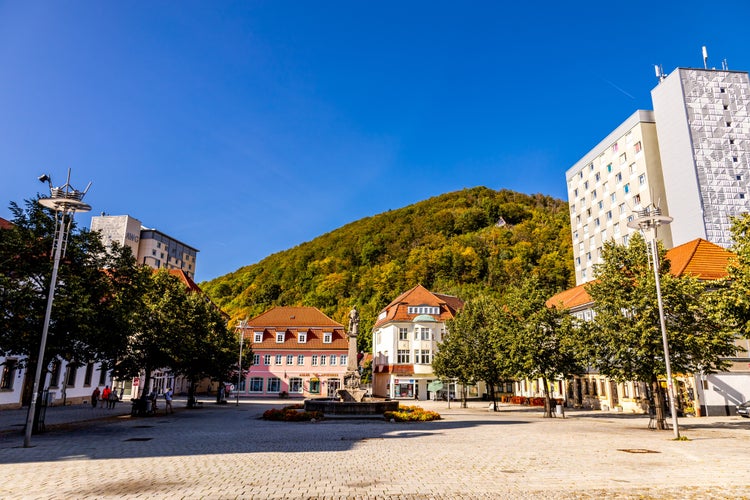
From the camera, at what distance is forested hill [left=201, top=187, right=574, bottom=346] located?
99188 millimetres

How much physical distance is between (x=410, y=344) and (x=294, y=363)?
16.2m

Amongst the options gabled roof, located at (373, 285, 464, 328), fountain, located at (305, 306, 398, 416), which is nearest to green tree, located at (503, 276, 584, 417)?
fountain, located at (305, 306, 398, 416)

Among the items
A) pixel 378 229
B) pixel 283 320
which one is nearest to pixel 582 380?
pixel 283 320

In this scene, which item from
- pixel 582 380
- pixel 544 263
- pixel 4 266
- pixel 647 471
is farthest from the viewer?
pixel 544 263

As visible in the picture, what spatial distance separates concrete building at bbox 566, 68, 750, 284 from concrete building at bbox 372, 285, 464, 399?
25.5 metres

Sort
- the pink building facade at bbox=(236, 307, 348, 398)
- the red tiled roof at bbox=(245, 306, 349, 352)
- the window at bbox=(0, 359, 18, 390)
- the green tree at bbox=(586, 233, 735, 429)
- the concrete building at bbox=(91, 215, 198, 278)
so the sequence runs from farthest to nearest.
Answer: the concrete building at bbox=(91, 215, 198, 278) → the red tiled roof at bbox=(245, 306, 349, 352) → the pink building facade at bbox=(236, 307, 348, 398) → the window at bbox=(0, 359, 18, 390) → the green tree at bbox=(586, 233, 735, 429)

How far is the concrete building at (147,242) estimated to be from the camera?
104562mm

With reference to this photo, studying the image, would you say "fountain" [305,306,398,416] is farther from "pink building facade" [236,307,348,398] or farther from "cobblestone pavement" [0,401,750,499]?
"pink building facade" [236,307,348,398]

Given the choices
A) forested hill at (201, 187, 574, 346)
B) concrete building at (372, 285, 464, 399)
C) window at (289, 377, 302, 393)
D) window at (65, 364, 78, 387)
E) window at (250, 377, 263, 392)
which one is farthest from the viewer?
forested hill at (201, 187, 574, 346)

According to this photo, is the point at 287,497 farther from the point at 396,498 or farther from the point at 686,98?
the point at 686,98

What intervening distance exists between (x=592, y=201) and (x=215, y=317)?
5387 centimetres

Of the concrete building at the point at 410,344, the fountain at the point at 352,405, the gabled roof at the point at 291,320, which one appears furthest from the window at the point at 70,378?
the concrete building at the point at 410,344

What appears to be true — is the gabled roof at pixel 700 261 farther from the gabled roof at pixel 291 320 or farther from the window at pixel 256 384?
the window at pixel 256 384

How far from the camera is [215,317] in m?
42.8
